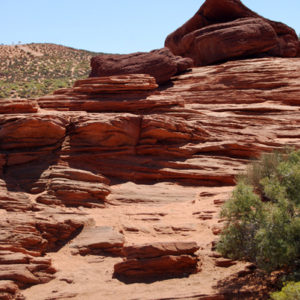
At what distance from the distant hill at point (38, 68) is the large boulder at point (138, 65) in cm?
1648

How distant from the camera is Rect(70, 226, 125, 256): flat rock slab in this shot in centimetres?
1262

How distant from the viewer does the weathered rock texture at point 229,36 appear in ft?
85.2

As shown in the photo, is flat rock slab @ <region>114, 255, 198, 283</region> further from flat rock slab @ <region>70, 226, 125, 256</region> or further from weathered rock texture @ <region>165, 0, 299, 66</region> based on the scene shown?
weathered rock texture @ <region>165, 0, 299, 66</region>

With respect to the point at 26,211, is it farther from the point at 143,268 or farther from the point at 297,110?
the point at 297,110

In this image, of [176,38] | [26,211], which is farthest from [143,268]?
[176,38]

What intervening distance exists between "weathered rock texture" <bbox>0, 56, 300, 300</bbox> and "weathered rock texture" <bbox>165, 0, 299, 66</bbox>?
6.72 feet

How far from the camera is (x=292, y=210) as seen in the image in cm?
948

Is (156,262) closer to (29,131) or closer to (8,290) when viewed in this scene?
(8,290)

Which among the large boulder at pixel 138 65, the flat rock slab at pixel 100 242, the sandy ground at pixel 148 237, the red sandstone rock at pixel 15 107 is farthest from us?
the large boulder at pixel 138 65

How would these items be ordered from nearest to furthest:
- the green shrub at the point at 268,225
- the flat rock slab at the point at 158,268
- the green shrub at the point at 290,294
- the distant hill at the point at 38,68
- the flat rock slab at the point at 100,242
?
the green shrub at the point at 290,294, the green shrub at the point at 268,225, the flat rock slab at the point at 158,268, the flat rock slab at the point at 100,242, the distant hill at the point at 38,68

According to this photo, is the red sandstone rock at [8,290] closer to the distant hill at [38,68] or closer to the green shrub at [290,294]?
the green shrub at [290,294]

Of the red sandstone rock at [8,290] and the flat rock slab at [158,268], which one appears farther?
the flat rock slab at [158,268]

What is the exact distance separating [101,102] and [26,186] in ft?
17.9

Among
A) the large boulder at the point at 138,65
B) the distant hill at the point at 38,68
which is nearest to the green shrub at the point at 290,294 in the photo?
the large boulder at the point at 138,65
